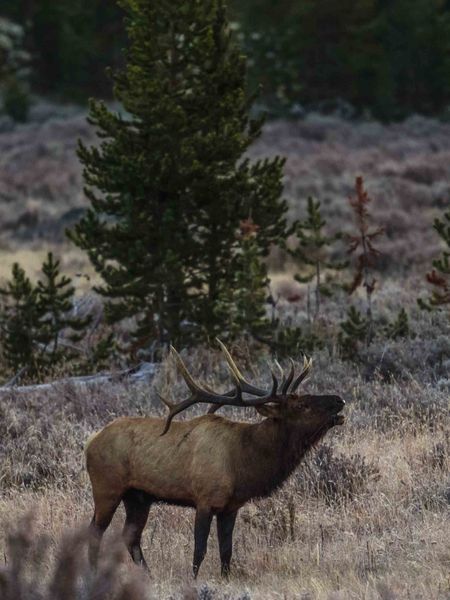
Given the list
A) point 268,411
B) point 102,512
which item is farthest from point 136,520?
point 268,411

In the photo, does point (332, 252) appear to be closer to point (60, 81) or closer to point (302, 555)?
point (302, 555)

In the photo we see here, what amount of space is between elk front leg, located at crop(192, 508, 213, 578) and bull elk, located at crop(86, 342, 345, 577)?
0.08 feet

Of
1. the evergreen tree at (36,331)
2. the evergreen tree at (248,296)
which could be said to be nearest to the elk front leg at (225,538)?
the evergreen tree at (248,296)

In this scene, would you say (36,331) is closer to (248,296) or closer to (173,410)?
(248,296)

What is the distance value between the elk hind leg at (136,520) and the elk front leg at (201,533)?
304 mm

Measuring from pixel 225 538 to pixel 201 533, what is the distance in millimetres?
260

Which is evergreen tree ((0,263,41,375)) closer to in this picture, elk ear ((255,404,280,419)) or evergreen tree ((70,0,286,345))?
evergreen tree ((70,0,286,345))

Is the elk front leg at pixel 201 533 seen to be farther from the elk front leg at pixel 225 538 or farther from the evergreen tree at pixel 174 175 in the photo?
the evergreen tree at pixel 174 175

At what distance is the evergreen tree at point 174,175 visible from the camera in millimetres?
12078

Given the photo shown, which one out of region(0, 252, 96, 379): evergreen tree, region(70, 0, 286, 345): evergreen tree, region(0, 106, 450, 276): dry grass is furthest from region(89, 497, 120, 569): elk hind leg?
region(0, 106, 450, 276): dry grass

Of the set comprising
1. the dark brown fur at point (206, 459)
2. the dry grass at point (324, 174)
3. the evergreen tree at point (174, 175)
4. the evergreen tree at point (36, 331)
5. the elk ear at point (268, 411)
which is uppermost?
the dry grass at point (324, 174)

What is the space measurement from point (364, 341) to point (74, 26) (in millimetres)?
37471

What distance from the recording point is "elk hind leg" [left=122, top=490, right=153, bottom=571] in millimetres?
6559

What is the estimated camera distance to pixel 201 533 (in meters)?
6.31
